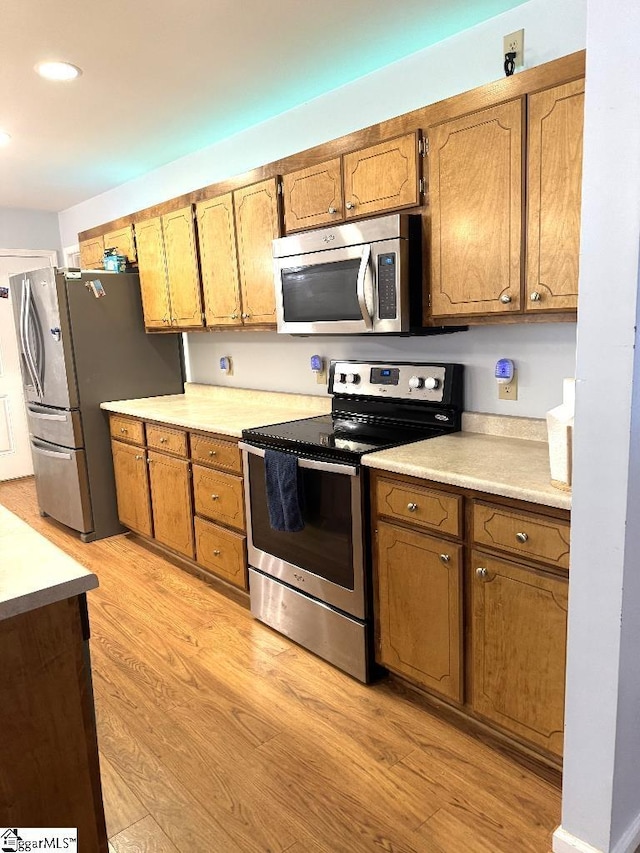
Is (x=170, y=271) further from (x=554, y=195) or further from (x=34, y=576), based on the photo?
(x=34, y=576)

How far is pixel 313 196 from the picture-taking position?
258 centimetres

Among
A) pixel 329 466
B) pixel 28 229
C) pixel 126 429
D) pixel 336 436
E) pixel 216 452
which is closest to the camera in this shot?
pixel 329 466

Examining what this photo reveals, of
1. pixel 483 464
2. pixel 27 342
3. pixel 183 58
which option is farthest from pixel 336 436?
pixel 27 342

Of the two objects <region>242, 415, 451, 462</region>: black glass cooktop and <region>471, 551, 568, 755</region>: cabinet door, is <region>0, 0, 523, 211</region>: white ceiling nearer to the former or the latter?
<region>242, 415, 451, 462</region>: black glass cooktop

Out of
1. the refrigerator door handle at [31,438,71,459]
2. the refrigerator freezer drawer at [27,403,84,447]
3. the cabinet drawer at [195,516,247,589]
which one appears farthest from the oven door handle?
the refrigerator door handle at [31,438,71,459]

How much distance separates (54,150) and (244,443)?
2.47 meters

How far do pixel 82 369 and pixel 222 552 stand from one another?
164 cm

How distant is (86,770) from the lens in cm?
125

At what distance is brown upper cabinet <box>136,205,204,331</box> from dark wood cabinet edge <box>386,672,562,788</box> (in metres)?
→ 2.22

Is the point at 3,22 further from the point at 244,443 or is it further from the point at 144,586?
the point at 144,586

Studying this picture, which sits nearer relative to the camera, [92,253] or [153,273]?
[153,273]

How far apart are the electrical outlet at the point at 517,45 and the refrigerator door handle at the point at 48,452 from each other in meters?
3.25

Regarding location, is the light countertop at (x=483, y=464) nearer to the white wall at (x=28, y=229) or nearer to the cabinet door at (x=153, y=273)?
the cabinet door at (x=153, y=273)

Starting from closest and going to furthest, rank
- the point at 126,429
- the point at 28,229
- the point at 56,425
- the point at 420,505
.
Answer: the point at 420,505, the point at 126,429, the point at 56,425, the point at 28,229
